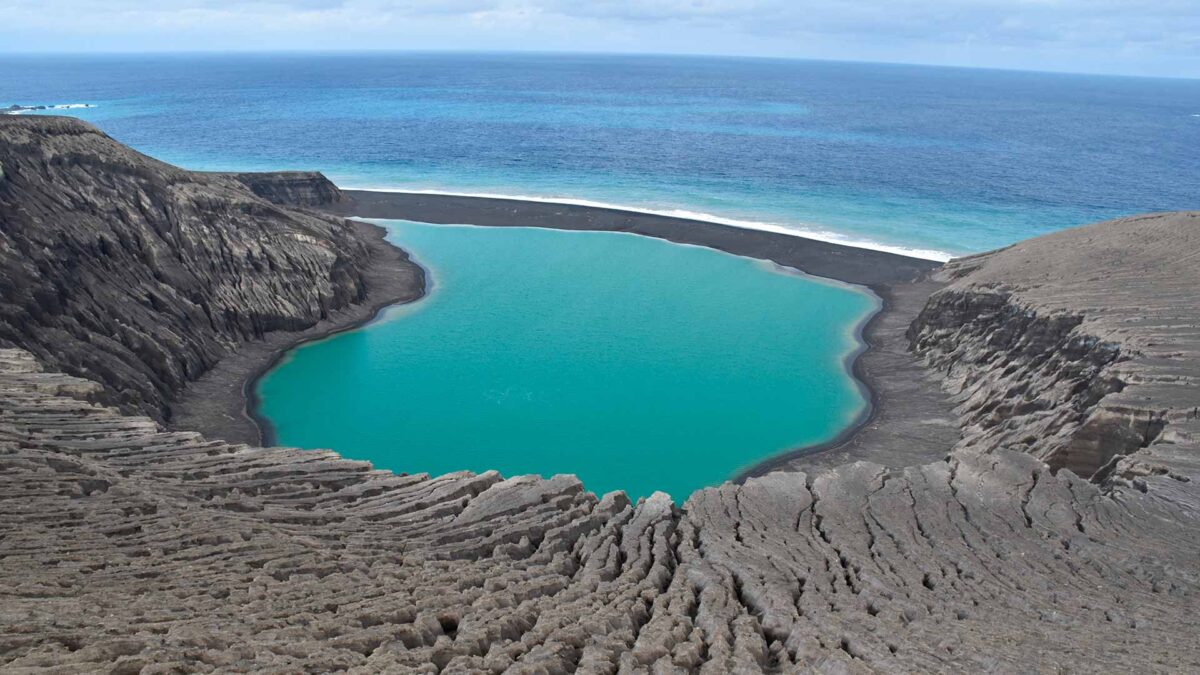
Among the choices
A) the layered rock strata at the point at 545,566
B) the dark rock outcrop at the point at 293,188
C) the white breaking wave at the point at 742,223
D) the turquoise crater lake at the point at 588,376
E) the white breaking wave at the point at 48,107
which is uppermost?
the white breaking wave at the point at 48,107

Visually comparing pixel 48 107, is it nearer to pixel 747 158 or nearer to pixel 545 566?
pixel 747 158

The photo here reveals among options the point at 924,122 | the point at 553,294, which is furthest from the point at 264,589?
the point at 924,122

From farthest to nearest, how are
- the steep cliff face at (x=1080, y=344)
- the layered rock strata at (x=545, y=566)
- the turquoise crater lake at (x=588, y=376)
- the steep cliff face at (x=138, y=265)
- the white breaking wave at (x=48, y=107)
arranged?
the white breaking wave at (x=48, y=107) < the turquoise crater lake at (x=588, y=376) < the steep cliff face at (x=138, y=265) < the steep cliff face at (x=1080, y=344) < the layered rock strata at (x=545, y=566)

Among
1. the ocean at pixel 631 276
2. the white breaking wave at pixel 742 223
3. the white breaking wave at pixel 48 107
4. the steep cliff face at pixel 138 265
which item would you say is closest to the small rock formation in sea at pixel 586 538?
the steep cliff face at pixel 138 265

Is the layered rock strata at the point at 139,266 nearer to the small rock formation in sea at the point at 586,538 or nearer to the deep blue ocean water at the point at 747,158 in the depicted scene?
the small rock formation in sea at the point at 586,538

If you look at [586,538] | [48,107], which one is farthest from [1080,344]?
[48,107]

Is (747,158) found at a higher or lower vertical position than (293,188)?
higher
